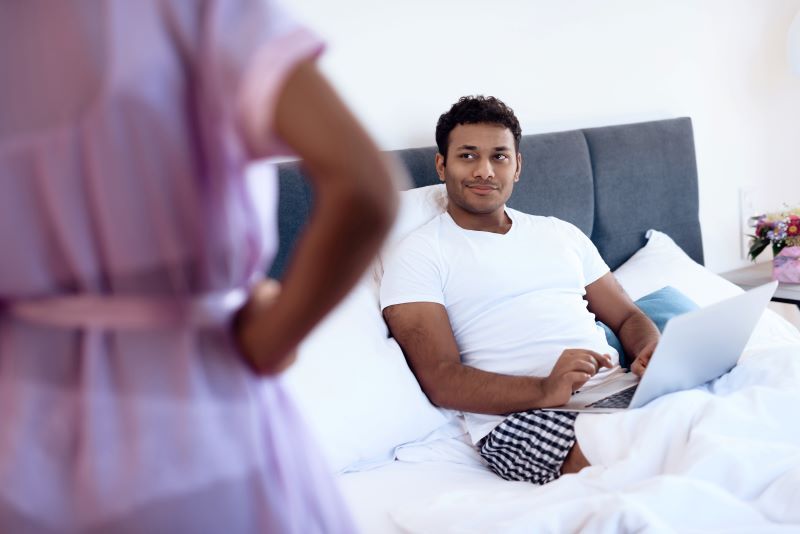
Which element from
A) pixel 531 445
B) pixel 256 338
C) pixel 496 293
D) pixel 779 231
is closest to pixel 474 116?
pixel 496 293

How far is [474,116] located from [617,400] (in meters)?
0.81

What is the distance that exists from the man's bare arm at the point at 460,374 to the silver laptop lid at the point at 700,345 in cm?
13

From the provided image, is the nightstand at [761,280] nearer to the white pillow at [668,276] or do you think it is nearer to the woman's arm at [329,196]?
the white pillow at [668,276]

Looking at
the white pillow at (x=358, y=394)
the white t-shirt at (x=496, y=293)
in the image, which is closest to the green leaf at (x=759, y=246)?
the white t-shirt at (x=496, y=293)

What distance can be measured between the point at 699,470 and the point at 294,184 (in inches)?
42.7

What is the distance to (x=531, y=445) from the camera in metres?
1.67

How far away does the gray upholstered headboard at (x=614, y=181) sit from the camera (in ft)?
8.07

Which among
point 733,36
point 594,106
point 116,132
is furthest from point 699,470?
point 733,36

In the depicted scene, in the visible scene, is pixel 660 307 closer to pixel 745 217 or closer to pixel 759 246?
pixel 759 246

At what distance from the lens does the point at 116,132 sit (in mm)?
631

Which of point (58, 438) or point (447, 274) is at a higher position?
point (58, 438)

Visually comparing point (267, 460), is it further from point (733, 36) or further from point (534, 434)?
point (733, 36)

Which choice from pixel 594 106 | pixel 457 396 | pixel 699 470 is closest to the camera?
pixel 699 470

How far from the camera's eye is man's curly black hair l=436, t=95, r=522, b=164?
2.10 metres
